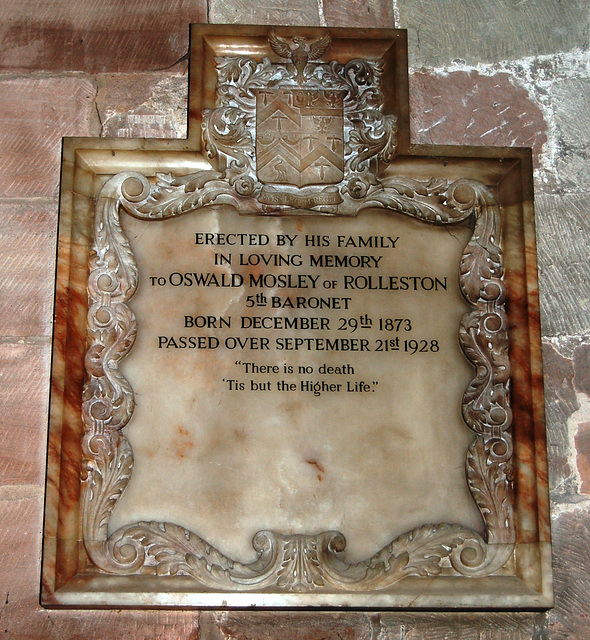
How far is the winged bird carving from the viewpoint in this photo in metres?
3.12

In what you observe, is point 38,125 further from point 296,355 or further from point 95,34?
point 296,355

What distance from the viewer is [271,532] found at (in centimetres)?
274

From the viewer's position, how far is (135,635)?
106 inches

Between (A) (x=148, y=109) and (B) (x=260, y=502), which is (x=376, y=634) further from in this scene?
(A) (x=148, y=109)

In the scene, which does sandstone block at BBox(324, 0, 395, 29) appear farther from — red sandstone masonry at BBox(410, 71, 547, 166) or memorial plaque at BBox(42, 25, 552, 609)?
red sandstone masonry at BBox(410, 71, 547, 166)

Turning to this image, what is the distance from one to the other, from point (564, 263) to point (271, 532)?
1629 millimetres

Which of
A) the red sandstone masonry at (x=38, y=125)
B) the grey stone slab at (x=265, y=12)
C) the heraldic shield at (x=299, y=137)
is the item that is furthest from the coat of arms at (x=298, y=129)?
the red sandstone masonry at (x=38, y=125)

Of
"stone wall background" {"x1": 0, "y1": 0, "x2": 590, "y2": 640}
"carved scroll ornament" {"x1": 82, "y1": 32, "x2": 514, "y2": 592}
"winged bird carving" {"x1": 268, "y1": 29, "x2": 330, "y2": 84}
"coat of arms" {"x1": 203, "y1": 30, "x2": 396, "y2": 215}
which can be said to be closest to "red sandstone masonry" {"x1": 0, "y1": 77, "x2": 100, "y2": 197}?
"stone wall background" {"x1": 0, "y1": 0, "x2": 590, "y2": 640}

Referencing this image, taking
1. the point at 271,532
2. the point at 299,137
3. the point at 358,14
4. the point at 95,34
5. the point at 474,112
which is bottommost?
the point at 271,532

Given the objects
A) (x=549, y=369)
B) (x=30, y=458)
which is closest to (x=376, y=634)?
(x=549, y=369)

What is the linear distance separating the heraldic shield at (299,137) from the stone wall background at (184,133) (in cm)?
35

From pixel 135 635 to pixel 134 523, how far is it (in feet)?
1.31

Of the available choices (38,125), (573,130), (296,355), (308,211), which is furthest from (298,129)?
(573,130)

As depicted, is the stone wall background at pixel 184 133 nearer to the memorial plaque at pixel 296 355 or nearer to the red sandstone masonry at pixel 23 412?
the red sandstone masonry at pixel 23 412
